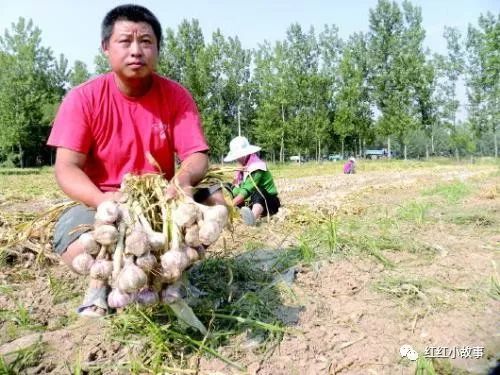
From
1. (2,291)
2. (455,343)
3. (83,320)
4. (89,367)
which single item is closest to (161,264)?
(89,367)

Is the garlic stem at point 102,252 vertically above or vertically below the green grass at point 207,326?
above

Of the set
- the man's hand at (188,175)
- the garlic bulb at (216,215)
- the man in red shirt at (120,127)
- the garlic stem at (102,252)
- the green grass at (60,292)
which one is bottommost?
the green grass at (60,292)

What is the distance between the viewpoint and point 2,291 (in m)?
2.84

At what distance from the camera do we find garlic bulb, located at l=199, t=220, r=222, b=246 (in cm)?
174

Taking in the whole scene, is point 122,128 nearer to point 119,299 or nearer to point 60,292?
point 119,299

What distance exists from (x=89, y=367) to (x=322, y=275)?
4.59ft

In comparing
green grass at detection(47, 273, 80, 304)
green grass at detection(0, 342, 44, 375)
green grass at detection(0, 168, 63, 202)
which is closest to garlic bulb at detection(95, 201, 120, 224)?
green grass at detection(0, 342, 44, 375)

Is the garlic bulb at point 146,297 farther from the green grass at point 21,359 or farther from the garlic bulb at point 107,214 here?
the green grass at point 21,359

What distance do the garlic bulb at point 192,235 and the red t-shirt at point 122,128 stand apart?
1.86 ft

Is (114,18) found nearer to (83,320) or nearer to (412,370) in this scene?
(83,320)

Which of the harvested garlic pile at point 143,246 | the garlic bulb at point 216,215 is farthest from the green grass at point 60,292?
the garlic bulb at point 216,215

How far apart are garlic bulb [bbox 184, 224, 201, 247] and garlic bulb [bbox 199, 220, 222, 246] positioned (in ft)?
0.06

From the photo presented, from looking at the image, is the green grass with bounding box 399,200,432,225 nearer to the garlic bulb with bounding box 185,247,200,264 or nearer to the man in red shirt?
the man in red shirt

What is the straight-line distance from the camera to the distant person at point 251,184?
4.66 meters
